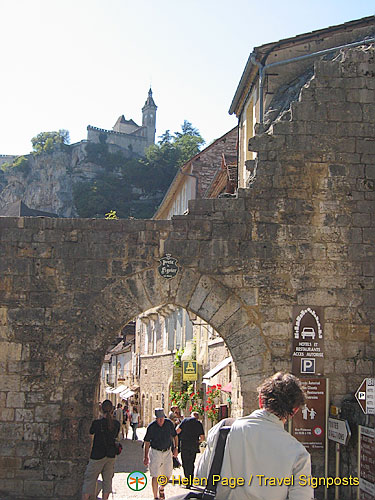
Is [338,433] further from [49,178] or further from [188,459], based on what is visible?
[49,178]

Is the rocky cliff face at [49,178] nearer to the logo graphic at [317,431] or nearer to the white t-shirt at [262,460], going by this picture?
the logo graphic at [317,431]

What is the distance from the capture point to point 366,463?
24.3 ft

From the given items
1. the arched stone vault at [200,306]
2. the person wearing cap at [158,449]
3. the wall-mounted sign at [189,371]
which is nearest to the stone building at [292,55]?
the arched stone vault at [200,306]

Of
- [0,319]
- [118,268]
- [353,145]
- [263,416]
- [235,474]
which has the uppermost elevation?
[353,145]

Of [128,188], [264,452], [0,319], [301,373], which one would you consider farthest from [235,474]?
[128,188]

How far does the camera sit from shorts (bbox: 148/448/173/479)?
821cm

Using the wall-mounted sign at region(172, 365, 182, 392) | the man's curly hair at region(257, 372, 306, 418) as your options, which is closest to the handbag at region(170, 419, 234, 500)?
the man's curly hair at region(257, 372, 306, 418)

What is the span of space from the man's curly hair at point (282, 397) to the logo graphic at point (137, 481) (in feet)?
22.5

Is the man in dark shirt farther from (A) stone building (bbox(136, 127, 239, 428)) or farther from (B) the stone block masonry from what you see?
(A) stone building (bbox(136, 127, 239, 428))

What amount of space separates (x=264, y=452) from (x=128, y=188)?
8141 cm

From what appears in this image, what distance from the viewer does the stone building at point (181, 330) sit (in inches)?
756

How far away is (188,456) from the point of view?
9.04 m

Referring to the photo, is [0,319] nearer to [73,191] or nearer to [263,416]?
[263,416]

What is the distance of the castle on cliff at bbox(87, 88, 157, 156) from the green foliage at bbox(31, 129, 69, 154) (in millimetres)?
4842
